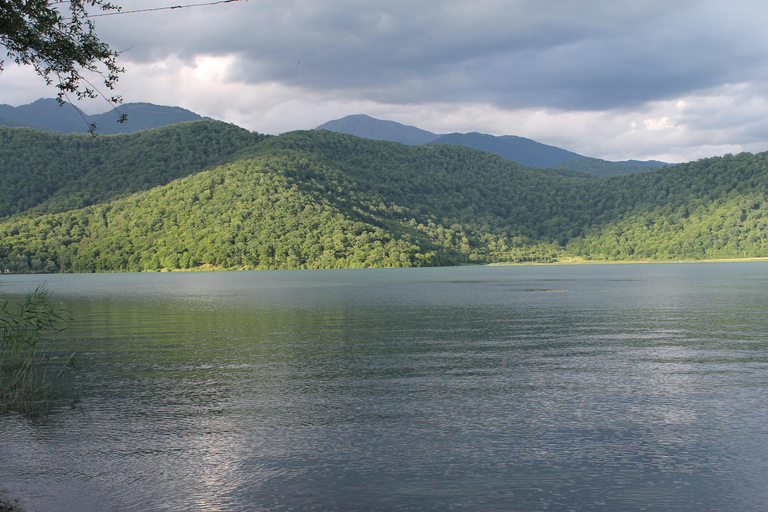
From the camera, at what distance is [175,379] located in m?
18.9

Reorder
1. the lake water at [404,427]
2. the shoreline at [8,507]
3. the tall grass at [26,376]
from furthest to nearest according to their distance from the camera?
the tall grass at [26,376], the lake water at [404,427], the shoreline at [8,507]

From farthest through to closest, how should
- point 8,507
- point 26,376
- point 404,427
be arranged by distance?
point 26,376
point 404,427
point 8,507

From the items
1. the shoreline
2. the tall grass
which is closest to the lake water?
the shoreline

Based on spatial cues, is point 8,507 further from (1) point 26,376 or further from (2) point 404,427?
(1) point 26,376

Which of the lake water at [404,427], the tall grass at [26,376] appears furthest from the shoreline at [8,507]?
the tall grass at [26,376]

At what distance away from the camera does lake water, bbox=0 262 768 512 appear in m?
9.68

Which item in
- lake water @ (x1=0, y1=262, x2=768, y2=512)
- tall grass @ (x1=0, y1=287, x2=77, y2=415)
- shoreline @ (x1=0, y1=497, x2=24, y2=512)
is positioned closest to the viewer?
shoreline @ (x1=0, y1=497, x2=24, y2=512)

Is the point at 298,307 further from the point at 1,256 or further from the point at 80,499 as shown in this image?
the point at 1,256

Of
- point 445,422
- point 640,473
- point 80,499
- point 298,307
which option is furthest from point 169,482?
point 298,307

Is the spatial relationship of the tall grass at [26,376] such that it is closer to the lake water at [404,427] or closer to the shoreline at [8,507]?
the lake water at [404,427]

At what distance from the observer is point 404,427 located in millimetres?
13078

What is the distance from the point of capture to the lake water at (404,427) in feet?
31.8

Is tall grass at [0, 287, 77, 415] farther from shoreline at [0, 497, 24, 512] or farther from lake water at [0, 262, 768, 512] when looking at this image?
shoreline at [0, 497, 24, 512]

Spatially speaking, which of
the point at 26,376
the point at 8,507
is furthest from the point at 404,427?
the point at 26,376
